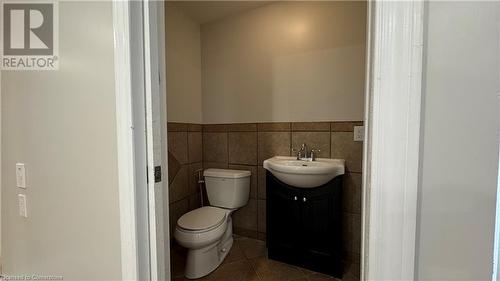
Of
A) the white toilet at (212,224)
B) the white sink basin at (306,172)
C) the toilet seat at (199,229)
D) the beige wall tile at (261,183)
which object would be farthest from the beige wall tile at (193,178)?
the white sink basin at (306,172)

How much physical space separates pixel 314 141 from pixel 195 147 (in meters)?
1.16

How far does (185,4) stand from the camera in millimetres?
2090

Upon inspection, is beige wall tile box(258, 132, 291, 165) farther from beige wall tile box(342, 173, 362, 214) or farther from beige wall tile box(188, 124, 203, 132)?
beige wall tile box(188, 124, 203, 132)

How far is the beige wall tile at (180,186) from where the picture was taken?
2.07 meters

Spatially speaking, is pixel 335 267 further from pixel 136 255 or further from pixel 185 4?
pixel 185 4

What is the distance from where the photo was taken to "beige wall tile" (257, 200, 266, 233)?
2213mm

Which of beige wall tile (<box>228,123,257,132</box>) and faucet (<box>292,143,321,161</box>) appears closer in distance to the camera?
faucet (<box>292,143,321,161</box>)

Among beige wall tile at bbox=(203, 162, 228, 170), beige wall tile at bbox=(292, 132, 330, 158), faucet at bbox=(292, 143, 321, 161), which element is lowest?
beige wall tile at bbox=(203, 162, 228, 170)

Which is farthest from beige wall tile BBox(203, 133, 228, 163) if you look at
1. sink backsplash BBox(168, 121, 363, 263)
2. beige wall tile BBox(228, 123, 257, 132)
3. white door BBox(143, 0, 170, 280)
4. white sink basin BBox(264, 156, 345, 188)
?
white door BBox(143, 0, 170, 280)

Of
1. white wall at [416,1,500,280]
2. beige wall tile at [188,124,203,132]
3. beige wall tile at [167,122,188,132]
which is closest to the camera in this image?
white wall at [416,1,500,280]

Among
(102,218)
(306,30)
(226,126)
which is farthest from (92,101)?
(306,30)

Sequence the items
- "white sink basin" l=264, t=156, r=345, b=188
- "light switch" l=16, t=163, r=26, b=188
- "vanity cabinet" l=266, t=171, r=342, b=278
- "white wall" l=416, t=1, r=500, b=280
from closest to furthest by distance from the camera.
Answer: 1. "white wall" l=416, t=1, r=500, b=280
2. "light switch" l=16, t=163, r=26, b=188
3. "white sink basin" l=264, t=156, r=345, b=188
4. "vanity cabinet" l=266, t=171, r=342, b=278

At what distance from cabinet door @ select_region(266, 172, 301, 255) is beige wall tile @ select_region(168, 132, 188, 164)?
846 mm

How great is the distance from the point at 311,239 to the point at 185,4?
223 cm
